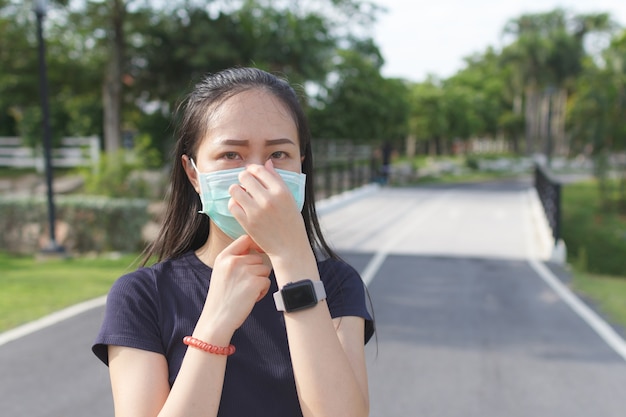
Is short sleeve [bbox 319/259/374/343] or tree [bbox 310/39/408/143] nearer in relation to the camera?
short sleeve [bbox 319/259/374/343]

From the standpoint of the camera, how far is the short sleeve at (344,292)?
64.2 inches

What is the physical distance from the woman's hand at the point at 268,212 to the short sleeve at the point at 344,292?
13.2 inches

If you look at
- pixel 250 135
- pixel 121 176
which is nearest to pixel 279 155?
pixel 250 135

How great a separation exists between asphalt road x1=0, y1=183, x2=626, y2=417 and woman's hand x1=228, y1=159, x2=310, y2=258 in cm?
114

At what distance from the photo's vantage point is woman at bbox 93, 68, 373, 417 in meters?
1.33

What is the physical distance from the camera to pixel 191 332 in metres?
1.50

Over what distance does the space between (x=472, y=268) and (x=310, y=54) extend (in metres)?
14.1

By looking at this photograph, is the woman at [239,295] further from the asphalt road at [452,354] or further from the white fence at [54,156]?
the white fence at [54,156]

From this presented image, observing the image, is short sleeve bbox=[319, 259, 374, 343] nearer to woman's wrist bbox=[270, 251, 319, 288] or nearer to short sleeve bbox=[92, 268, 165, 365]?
woman's wrist bbox=[270, 251, 319, 288]

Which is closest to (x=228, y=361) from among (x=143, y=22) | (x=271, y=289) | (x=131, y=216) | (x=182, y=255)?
(x=271, y=289)

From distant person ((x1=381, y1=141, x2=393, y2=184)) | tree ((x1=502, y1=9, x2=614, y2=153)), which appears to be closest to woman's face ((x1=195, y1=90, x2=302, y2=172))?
distant person ((x1=381, y1=141, x2=393, y2=184))

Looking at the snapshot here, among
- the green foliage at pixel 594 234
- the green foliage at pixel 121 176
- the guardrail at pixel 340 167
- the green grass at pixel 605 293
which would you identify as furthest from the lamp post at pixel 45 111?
the green foliage at pixel 594 234

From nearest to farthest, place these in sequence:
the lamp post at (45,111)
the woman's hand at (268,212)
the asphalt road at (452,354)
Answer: the woman's hand at (268,212) < the asphalt road at (452,354) < the lamp post at (45,111)

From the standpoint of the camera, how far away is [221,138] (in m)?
1.47
